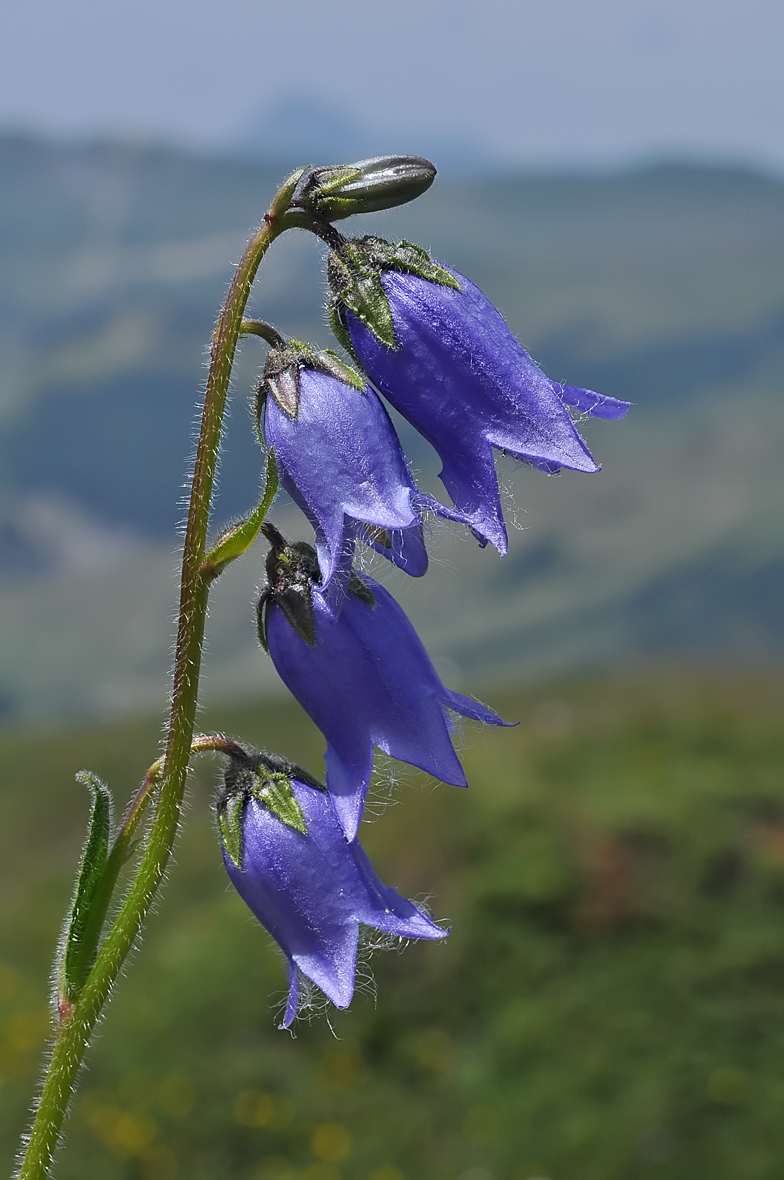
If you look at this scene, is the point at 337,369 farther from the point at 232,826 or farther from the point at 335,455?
the point at 232,826

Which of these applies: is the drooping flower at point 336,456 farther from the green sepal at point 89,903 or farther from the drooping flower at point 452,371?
the green sepal at point 89,903

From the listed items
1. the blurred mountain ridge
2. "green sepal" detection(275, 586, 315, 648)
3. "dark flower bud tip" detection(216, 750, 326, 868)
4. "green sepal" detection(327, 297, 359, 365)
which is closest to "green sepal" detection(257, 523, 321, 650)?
"green sepal" detection(275, 586, 315, 648)

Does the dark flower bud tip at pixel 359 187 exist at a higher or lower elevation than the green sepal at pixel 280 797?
higher

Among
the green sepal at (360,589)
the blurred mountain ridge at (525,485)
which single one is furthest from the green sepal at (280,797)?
the blurred mountain ridge at (525,485)

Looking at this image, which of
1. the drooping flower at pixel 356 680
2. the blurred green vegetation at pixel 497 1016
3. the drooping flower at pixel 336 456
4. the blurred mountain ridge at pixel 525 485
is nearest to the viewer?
the drooping flower at pixel 336 456

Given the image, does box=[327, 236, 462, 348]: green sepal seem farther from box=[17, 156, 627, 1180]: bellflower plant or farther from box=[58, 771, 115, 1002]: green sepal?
box=[58, 771, 115, 1002]: green sepal

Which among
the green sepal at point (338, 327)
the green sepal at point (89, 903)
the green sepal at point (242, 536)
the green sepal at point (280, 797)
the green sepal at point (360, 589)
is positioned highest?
the green sepal at point (338, 327)

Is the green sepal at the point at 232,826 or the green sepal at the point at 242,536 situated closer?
the green sepal at the point at 242,536
